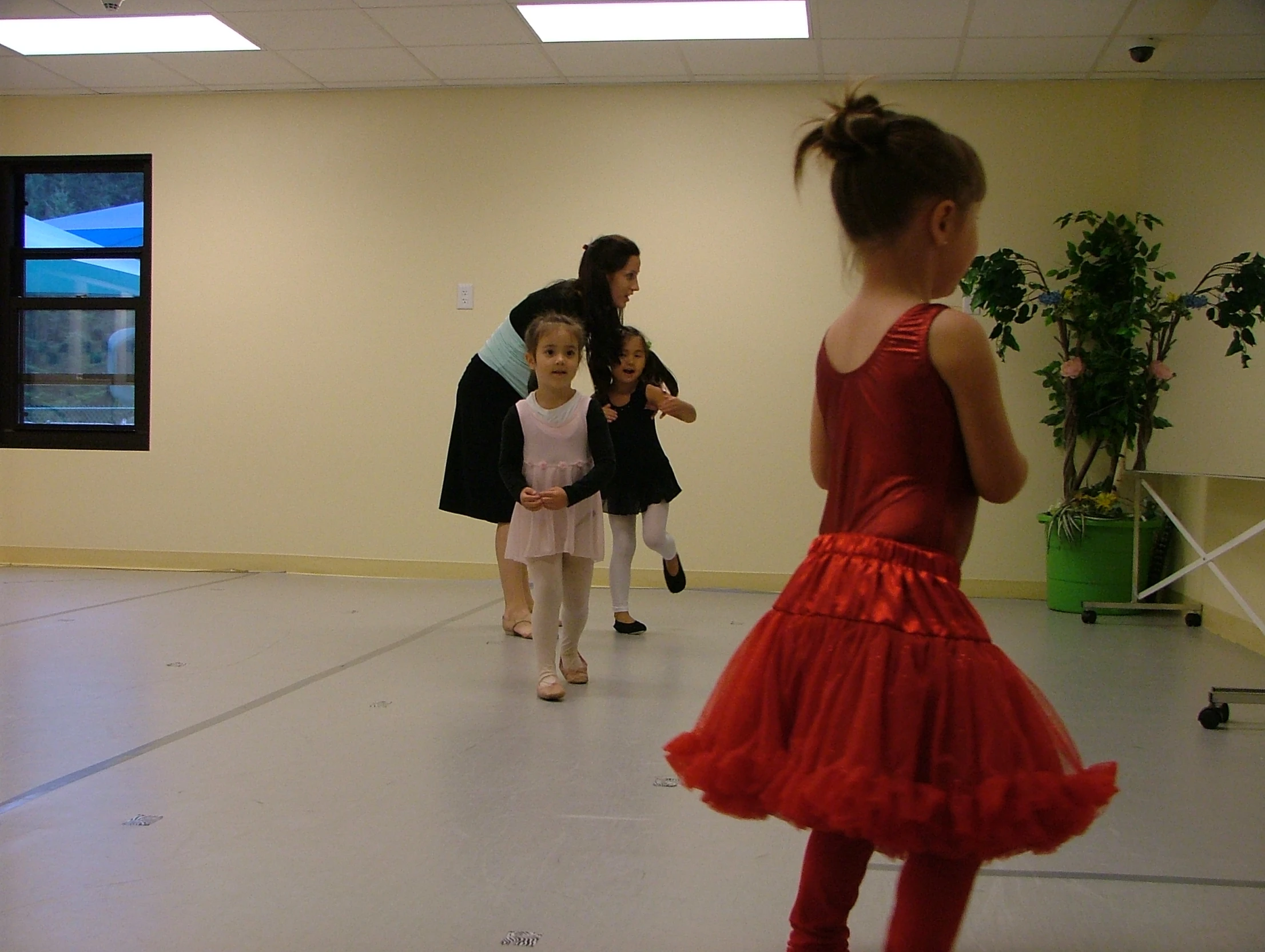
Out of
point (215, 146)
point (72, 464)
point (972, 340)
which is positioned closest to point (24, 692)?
point (972, 340)

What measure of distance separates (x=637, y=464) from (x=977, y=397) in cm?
247

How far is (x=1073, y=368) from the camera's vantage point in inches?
170

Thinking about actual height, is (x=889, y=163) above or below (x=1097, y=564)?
above

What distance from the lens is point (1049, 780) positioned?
37.9 inches

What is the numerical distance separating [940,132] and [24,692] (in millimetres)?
2574

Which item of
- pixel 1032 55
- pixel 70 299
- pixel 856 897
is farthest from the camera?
pixel 70 299

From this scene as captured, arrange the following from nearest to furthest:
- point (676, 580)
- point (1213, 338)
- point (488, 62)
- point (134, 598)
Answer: point (1213, 338) → point (676, 580) → point (134, 598) → point (488, 62)

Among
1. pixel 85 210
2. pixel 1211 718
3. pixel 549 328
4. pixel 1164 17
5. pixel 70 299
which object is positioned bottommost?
pixel 1211 718

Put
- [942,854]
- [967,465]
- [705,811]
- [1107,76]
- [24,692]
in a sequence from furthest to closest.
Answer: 1. [1107,76]
2. [24,692]
3. [705,811]
4. [967,465]
5. [942,854]

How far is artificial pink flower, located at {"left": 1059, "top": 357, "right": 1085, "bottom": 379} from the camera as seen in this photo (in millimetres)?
4312

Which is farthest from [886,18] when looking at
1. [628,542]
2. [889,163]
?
[889,163]

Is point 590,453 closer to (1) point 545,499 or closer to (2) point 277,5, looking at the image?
(1) point 545,499

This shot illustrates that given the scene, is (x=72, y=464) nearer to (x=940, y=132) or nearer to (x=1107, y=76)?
(x=1107, y=76)

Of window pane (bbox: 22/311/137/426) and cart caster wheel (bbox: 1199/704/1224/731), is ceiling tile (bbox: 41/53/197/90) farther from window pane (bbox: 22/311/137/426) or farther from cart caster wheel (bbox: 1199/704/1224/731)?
cart caster wheel (bbox: 1199/704/1224/731)
